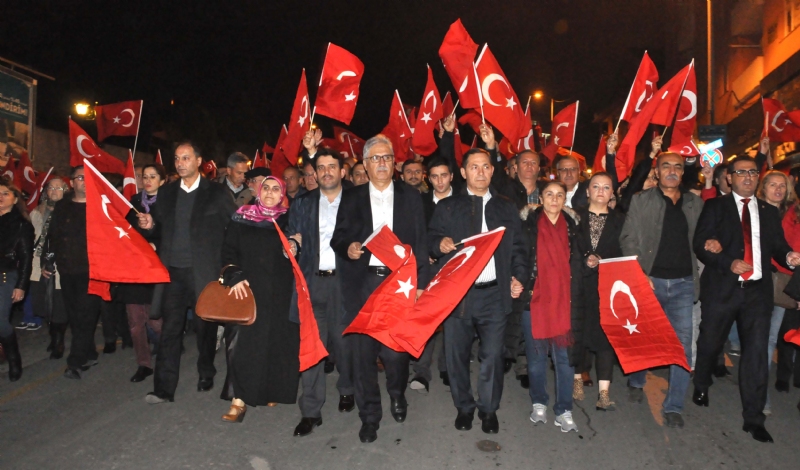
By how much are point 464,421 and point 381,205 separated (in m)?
1.90

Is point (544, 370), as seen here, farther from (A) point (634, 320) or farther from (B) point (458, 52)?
(B) point (458, 52)

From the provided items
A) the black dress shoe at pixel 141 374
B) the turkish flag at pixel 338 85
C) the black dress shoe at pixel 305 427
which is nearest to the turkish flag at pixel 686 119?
the turkish flag at pixel 338 85

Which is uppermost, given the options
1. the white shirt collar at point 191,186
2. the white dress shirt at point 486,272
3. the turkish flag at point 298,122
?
the turkish flag at point 298,122

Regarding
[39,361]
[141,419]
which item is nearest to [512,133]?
[141,419]

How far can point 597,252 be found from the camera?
18.7ft

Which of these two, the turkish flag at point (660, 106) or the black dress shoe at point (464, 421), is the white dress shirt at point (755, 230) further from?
the black dress shoe at point (464, 421)

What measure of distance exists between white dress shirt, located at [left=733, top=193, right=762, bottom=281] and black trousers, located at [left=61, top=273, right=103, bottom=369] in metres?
6.32

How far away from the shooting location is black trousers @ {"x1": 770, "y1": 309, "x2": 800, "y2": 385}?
653cm

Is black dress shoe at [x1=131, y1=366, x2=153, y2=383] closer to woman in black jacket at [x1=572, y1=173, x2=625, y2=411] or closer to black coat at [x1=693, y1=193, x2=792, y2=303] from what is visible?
woman in black jacket at [x1=572, y1=173, x2=625, y2=411]

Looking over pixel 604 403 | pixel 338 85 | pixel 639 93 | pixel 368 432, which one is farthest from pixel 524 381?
pixel 338 85

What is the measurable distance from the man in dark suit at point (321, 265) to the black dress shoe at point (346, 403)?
0.34 metres

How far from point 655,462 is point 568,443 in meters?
0.64

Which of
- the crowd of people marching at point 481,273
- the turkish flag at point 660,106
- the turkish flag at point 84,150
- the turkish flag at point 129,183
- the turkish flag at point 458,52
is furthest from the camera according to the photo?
the turkish flag at point 84,150

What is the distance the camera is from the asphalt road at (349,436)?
4.53 m
